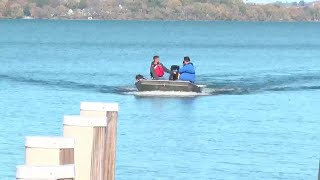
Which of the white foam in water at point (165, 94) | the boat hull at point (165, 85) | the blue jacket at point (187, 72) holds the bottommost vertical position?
the white foam in water at point (165, 94)

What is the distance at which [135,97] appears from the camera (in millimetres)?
39906

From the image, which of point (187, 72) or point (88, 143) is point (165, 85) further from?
point (88, 143)

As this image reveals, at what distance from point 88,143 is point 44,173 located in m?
1.80

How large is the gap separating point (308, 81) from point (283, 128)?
20810 millimetres

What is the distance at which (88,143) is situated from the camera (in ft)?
30.0

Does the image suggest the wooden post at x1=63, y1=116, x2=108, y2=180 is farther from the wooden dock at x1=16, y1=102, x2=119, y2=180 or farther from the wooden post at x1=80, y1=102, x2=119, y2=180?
the wooden post at x1=80, y1=102, x2=119, y2=180

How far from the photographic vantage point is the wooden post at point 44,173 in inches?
288

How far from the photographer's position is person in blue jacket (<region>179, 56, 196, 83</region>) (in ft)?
124

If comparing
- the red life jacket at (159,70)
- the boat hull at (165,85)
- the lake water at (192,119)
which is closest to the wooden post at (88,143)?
the lake water at (192,119)

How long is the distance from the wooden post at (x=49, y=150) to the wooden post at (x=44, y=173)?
1.42 feet

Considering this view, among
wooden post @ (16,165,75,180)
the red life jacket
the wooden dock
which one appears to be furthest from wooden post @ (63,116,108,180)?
the red life jacket

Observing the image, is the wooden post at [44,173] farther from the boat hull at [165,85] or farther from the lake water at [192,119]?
the boat hull at [165,85]

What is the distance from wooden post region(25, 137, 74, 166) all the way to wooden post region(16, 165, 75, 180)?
434mm

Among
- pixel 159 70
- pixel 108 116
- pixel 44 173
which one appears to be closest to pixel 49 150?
pixel 44 173
